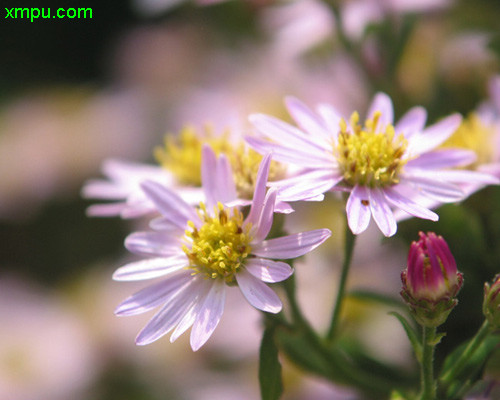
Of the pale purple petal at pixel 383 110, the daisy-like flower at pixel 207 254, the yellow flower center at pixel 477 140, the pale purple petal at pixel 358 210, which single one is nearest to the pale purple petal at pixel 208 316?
the daisy-like flower at pixel 207 254

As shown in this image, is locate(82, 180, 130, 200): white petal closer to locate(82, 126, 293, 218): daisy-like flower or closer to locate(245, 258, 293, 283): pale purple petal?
locate(82, 126, 293, 218): daisy-like flower

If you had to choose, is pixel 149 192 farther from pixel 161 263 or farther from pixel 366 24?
pixel 366 24

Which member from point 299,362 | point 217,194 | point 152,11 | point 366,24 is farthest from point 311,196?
point 152,11

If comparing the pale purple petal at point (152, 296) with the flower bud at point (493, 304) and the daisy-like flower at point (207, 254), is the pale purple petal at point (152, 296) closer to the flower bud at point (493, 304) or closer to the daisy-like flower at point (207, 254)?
the daisy-like flower at point (207, 254)

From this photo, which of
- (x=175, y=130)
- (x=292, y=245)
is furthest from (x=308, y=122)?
(x=175, y=130)

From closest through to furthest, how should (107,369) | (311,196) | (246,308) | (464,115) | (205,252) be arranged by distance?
1. (311,196)
2. (205,252)
3. (464,115)
4. (246,308)
5. (107,369)

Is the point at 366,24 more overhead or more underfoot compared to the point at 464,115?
more overhead

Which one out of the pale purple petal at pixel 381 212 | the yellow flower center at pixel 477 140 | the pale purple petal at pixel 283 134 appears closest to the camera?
the pale purple petal at pixel 381 212

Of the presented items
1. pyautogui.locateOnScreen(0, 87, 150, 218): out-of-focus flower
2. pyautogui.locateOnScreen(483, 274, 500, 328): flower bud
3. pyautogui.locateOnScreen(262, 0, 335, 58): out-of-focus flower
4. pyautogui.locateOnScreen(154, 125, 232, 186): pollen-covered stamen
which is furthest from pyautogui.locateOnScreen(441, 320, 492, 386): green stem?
pyautogui.locateOnScreen(0, 87, 150, 218): out-of-focus flower
